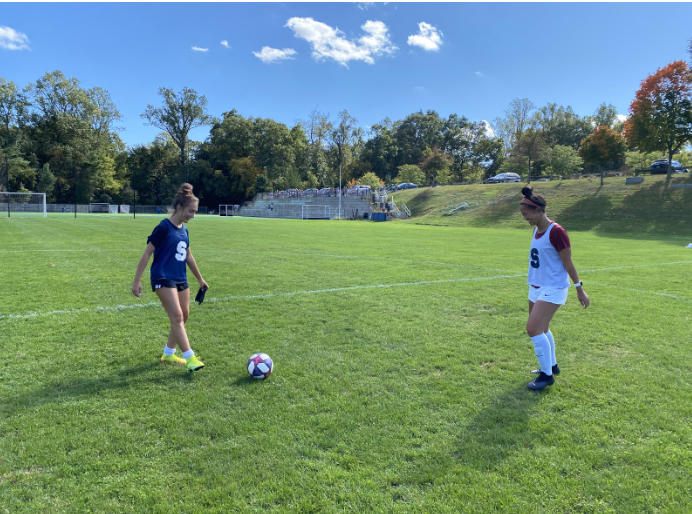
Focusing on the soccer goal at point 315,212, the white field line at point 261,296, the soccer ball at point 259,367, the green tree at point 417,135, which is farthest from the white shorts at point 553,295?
the green tree at point 417,135

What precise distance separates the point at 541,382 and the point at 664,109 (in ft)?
127

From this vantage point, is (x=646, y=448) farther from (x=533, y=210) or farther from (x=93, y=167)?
(x=93, y=167)

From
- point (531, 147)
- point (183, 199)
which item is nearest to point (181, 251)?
point (183, 199)

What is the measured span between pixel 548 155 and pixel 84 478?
2237 inches

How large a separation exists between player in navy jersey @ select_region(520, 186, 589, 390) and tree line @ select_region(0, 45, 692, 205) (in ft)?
168

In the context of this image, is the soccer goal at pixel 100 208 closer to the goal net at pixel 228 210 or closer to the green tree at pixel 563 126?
the goal net at pixel 228 210

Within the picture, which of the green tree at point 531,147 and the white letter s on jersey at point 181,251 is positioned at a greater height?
the green tree at point 531,147

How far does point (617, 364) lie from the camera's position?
4.54 m

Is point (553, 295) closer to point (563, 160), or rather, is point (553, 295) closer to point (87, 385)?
point (87, 385)

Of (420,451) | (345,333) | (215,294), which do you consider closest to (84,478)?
(420,451)

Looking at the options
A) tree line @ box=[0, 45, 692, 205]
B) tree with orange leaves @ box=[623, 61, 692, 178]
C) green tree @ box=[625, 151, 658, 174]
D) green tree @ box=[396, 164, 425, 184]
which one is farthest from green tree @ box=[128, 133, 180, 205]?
green tree @ box=[625, 151, 658, 174]

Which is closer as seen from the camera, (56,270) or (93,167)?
(56,270)

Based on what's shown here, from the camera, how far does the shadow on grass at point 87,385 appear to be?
11.6 ft

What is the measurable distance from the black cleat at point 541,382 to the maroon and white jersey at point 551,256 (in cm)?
93
